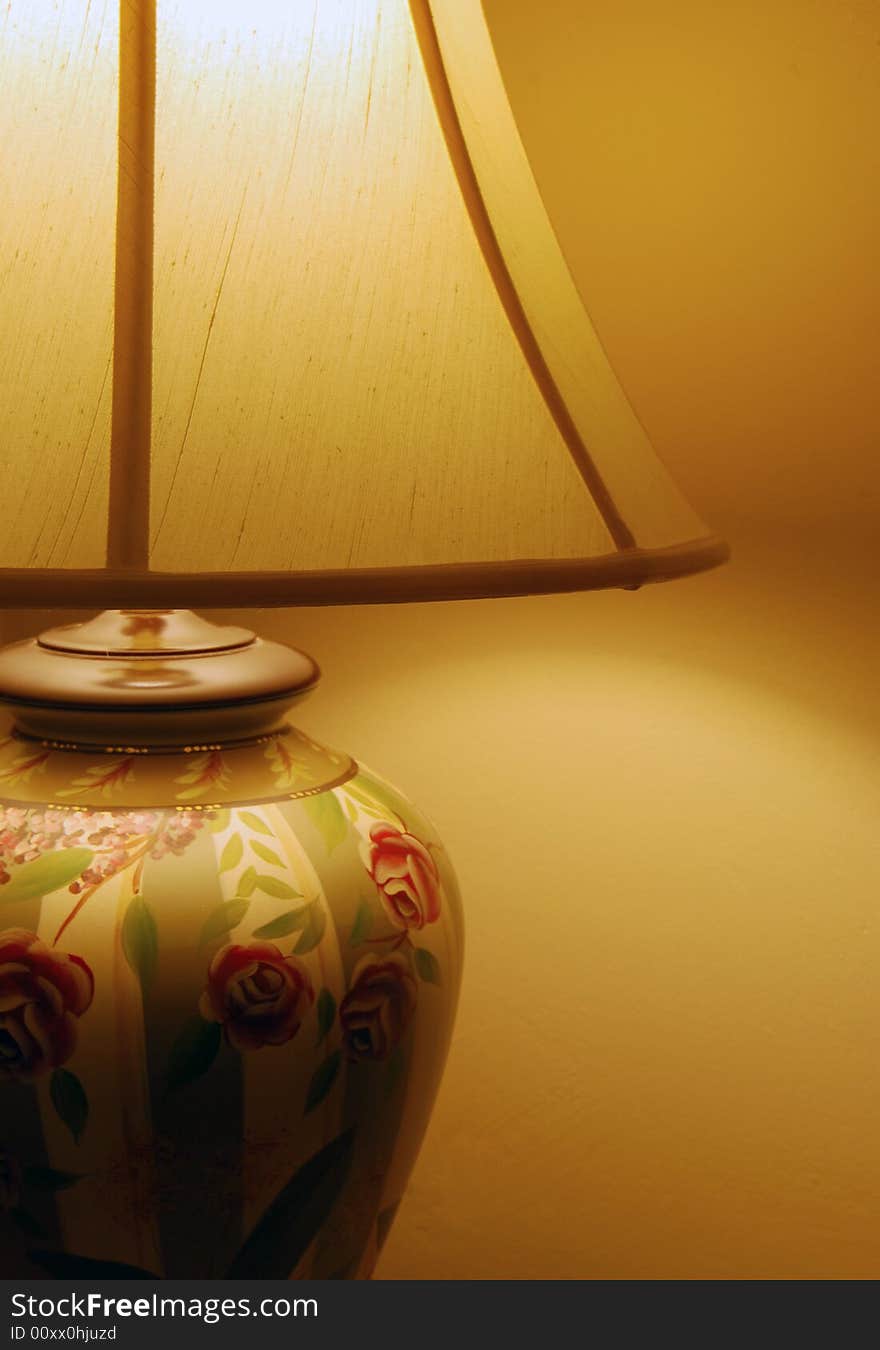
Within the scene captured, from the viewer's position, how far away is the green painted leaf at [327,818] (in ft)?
2.20

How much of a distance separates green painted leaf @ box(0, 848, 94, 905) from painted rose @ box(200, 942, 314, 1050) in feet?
0.24

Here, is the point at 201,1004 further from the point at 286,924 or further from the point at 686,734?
the point at 686,734

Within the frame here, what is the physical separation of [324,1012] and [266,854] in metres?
0.08

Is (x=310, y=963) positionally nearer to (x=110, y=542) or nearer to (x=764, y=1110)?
(x=110, y=542)

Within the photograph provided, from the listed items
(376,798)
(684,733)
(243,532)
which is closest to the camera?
(243,532)

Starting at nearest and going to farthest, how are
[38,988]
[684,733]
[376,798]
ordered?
[38,988], [376,798], [684,733]

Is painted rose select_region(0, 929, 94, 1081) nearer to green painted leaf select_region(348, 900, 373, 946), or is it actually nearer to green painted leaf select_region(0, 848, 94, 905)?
green painted leaf select_region(0, 848, 94, 905)

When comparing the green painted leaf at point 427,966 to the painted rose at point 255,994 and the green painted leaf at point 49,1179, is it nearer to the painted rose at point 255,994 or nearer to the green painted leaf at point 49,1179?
the painted rose at point 255,994

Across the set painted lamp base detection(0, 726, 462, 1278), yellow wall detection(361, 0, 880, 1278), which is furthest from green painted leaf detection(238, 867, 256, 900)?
yellow wall detection(361, 0, 880, 1278)

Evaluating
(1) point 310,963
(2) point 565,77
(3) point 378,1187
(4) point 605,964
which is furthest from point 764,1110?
(2) point 565,77

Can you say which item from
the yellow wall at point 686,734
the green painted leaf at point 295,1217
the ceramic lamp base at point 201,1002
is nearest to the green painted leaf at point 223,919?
the ceramic lamp base at point 201,1002

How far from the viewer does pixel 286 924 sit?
638mm

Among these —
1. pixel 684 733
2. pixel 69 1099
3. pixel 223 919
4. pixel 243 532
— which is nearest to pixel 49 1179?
pixel 69 1099

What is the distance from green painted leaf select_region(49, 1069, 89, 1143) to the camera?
0.63 m
